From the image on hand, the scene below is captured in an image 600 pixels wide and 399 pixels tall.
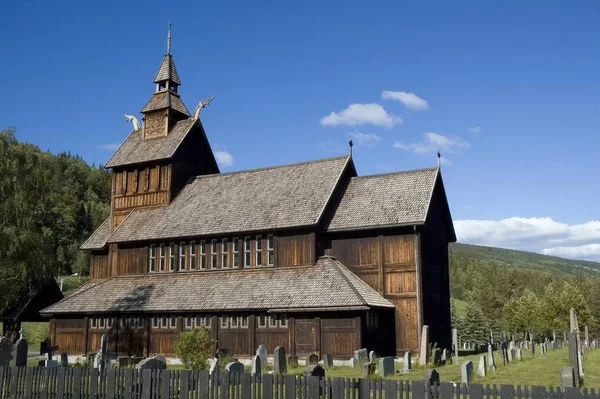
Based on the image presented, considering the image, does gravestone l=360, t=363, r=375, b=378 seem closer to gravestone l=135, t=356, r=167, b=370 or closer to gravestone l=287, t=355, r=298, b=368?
gravestone l=135, t=356, r=167, b=370

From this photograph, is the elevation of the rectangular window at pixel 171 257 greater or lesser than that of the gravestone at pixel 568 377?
greater

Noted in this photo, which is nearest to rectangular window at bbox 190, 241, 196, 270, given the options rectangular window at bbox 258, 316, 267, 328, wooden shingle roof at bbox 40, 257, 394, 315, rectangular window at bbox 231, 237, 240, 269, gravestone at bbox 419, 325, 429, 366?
wooden shingle roof at bbox 40, 257, 394, 315

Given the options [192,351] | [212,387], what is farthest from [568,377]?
[192,351]

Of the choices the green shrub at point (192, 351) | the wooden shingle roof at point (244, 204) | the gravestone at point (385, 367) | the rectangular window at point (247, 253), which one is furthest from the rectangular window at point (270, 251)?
the gravestone at point (385, 367)

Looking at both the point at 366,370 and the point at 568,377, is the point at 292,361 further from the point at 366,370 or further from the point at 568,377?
the point at 568,377

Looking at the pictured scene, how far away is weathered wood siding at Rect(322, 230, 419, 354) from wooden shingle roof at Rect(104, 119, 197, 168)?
15.1m

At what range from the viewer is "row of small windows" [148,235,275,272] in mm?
38156

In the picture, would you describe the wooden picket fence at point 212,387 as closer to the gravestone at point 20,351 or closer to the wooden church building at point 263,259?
the gravestone at point 20,351

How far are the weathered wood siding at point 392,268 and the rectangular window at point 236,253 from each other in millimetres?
6209

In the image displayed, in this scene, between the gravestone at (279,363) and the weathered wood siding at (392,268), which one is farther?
the weathered wood siding at (392,268)

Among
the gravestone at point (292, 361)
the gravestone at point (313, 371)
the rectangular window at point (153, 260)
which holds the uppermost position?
the rectangular window at point (153, 260)

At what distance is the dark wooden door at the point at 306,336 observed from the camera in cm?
3278

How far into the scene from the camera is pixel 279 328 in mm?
33938

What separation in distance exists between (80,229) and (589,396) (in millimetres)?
117040
